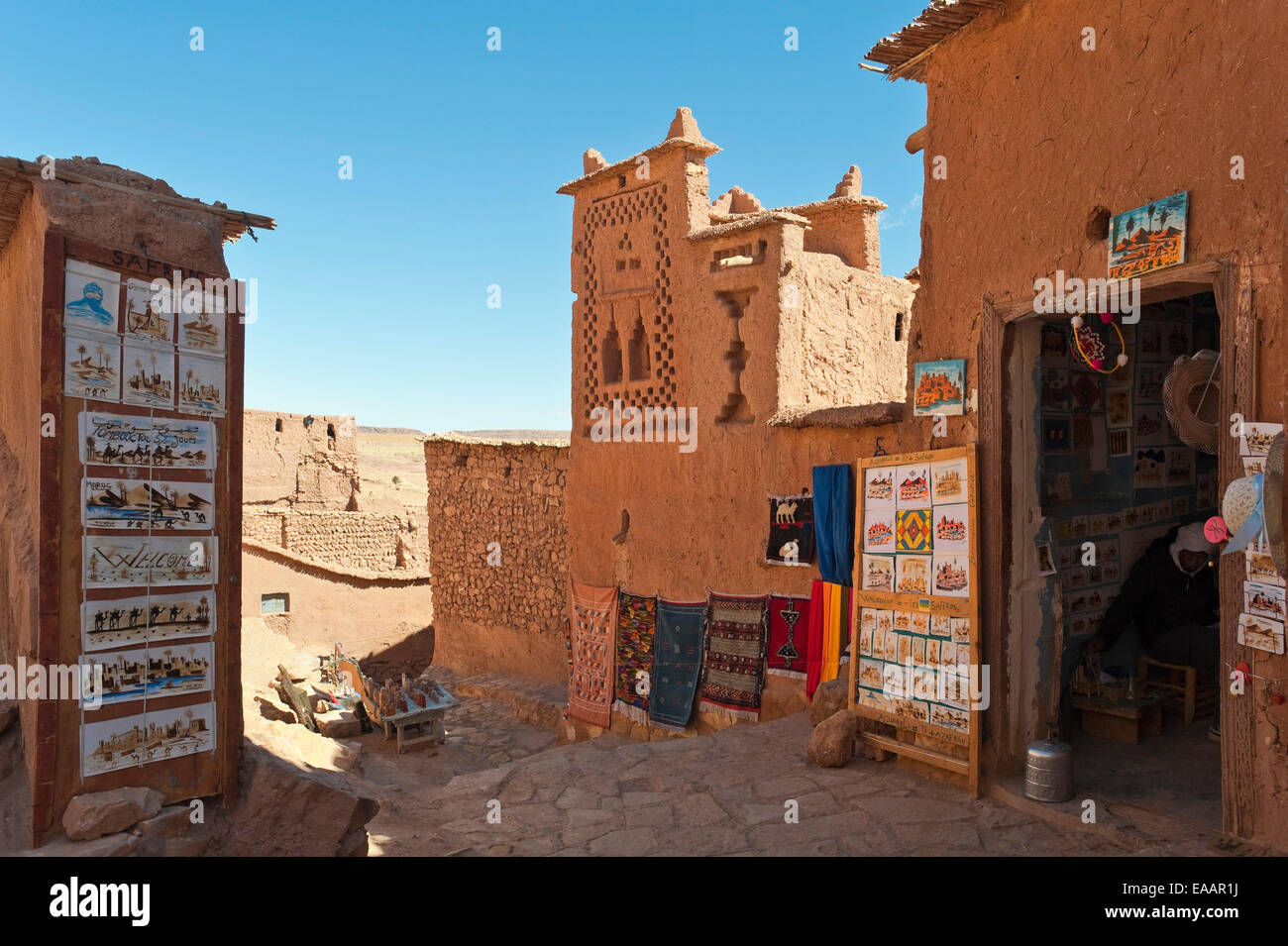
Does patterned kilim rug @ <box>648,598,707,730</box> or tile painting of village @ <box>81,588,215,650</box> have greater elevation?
tile painting of village @ <box>81,588,215,650</box>

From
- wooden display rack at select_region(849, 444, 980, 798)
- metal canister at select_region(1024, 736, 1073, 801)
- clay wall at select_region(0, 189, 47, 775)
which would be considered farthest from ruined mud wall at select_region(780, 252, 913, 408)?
clay wall at select_region(0, 189, 47, 775)

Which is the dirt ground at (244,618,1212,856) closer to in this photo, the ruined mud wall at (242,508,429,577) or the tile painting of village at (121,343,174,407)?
the tile painting of village at (121,343,174,407)

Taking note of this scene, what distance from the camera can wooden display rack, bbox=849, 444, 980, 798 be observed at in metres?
5.79

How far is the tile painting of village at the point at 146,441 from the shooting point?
4.86 m

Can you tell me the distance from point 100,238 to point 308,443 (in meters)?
20.1

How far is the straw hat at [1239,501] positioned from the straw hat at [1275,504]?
54 millimetres

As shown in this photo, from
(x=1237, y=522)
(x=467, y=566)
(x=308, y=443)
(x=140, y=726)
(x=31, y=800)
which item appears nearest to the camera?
(x=1237, y=522)

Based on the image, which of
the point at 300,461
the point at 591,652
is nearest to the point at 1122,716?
the point at 591,652

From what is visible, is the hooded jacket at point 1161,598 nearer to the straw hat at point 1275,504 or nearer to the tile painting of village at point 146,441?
the straw hat at point 1275,504

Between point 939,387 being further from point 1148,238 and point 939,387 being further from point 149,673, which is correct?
point 149,673

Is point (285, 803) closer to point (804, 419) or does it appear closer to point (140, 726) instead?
point (140, 726)

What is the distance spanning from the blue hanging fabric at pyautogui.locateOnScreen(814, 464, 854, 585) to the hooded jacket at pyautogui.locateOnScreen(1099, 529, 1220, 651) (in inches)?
89.4

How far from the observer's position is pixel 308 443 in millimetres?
24141
